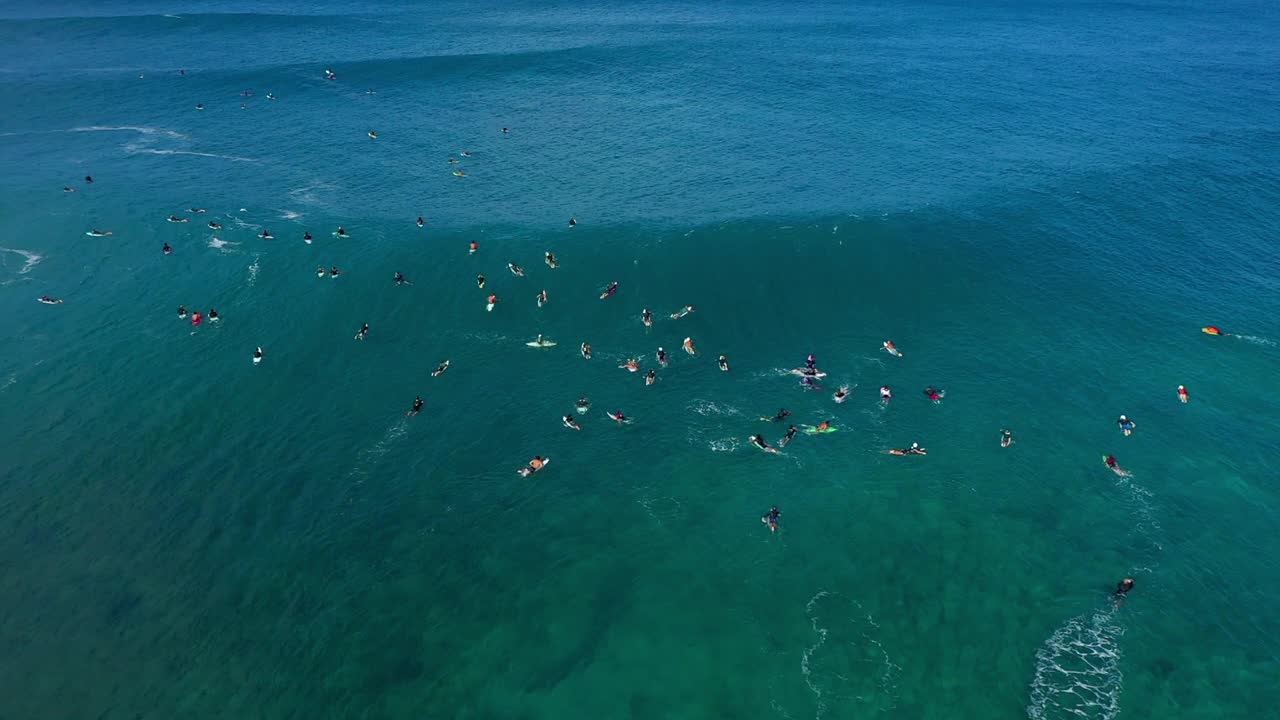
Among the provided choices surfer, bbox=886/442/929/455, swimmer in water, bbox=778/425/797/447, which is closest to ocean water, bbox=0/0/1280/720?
swimmer in water, bbox=778/425/797/447

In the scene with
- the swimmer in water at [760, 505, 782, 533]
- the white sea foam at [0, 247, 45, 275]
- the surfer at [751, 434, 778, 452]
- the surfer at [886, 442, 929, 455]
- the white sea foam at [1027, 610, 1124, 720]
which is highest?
the white sea foam at [0, 247, 45, 275]

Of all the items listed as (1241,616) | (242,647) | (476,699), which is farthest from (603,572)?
(1241,616)

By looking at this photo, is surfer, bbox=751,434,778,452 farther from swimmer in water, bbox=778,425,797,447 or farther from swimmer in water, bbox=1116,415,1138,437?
swimmer in water, bbox=1116,415,1138,437

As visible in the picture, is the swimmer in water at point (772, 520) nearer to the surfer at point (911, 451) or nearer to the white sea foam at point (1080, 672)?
the surfer at point (911, 451)

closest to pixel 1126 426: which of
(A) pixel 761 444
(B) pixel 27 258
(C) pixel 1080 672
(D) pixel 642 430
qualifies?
(C) pixel 1080 672

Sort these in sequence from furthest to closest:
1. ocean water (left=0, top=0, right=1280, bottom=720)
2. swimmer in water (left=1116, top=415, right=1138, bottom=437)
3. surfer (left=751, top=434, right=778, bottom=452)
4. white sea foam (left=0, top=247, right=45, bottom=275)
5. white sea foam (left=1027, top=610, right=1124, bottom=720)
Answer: white sea foam (left=0, top=247, right=45, bottom=275) < swimmer in water (left=1116, top=415, right=1138, bottom=437) < surfer (left=751, top=434, right=778, bottom=452) < ocean water (left=0, top=0, right=1280, bottom=720) < white sea foam (left=1027, top=610, right=1124, bottom=720)

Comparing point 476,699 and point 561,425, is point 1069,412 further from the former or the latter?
point 476,699

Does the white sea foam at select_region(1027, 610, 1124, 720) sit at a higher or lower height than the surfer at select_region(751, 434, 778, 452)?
lower

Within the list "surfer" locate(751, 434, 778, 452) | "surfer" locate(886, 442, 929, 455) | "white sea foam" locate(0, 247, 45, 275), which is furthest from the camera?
"white sea foam" locate(0, 247, 45, 275)
